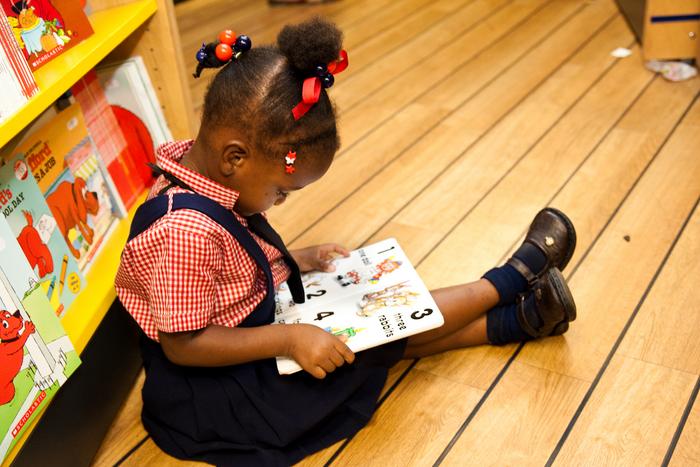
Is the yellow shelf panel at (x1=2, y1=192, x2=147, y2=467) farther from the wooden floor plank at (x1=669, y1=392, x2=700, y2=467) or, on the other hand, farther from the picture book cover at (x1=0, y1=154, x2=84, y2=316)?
the wooden floor plank at (x1=669, y1=392, x2=700, y2=467)

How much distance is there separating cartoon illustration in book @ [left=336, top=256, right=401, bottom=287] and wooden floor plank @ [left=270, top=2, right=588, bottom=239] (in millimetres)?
540

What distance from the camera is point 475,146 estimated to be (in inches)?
96.4

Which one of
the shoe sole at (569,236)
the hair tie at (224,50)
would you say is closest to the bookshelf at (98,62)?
the hair tie at (224,50)

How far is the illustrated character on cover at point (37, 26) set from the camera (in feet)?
4.54

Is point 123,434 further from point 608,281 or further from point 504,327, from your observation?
point 608,281

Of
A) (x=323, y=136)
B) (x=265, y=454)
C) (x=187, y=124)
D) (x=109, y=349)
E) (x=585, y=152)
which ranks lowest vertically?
(x=585, y=152)

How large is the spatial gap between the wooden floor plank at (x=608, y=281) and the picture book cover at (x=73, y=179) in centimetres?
90

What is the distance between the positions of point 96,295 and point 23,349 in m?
0.35

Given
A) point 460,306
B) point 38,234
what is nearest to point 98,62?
point 38,234

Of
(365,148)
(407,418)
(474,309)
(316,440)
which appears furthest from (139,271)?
(365,148)

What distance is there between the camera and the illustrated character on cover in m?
1.38

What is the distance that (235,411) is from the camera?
1344 mm

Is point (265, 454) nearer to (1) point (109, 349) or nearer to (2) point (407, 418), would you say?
(2) point (407, 418)

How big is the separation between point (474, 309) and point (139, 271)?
694 millimetres
